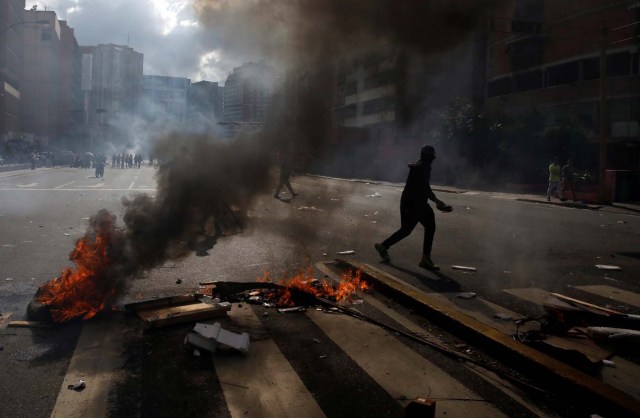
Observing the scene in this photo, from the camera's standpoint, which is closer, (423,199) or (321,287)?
(321,287)

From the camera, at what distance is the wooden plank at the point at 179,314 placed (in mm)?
4020

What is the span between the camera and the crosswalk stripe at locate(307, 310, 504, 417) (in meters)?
2.87

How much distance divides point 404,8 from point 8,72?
61.7 metres

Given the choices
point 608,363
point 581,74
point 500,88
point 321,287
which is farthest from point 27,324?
point 500,88

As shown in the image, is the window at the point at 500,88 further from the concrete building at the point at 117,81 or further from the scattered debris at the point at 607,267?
the scattered debris at the point at 607,267

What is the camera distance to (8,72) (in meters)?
55.1

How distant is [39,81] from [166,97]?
5893cm

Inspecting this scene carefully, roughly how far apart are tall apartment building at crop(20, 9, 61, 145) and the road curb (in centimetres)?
6737

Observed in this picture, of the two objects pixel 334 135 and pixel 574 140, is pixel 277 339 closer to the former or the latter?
pixel 334 135

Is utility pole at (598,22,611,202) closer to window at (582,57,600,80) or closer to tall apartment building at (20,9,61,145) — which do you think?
window at (582,57,600,80)

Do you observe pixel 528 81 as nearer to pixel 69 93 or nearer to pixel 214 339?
pixel 214 339

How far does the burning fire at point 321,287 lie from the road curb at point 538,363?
0.64 metres

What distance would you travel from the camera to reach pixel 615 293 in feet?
17.9

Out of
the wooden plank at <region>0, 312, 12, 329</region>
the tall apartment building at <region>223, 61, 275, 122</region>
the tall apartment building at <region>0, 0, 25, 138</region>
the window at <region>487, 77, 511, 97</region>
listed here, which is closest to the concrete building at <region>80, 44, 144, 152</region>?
the tall apartment building at <region>0, 0, 25, 138</region>
